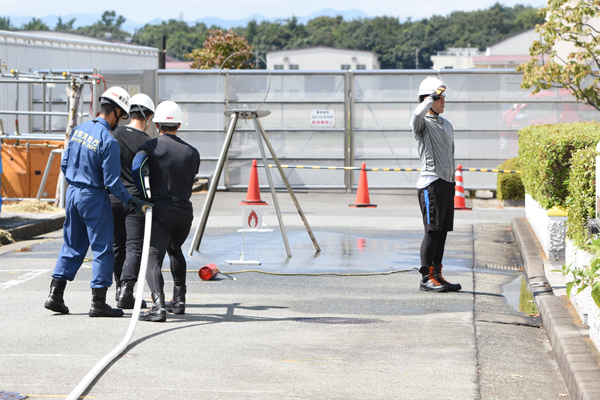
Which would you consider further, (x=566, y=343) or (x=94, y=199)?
(x=94, y=199)

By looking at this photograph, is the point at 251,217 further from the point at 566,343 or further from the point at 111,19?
the point at 111,19

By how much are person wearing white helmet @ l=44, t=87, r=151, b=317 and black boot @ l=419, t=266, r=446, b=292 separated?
303cm

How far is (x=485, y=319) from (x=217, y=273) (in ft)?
10.6

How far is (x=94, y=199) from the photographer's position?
7.18 meters

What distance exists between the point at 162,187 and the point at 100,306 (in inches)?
44.4

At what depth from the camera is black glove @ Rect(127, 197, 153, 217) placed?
7.14 meters

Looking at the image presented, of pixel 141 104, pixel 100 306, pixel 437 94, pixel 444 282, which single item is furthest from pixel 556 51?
pixel 100 306

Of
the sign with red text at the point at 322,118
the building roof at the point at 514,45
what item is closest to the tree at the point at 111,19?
the building roof at the point at 514,45

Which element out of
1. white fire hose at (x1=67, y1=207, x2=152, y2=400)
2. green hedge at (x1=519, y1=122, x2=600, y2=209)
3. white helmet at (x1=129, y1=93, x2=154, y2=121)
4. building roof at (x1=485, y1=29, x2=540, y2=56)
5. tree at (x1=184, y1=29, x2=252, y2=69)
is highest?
building roof at (x1=485, y1=29, x2=540, y2=56)

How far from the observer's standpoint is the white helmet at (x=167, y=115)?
7.46 m

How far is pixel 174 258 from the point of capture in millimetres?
7621

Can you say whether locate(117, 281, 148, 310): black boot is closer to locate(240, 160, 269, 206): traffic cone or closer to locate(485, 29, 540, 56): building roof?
locate(240, 160, 269, 206): traffic cone

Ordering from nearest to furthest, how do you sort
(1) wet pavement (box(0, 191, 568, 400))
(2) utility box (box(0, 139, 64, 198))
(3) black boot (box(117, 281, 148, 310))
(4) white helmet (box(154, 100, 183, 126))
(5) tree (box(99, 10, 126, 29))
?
(1) wet pavement (box(0, 191, 568, 400)), (4) white helmet (box(154, 100, 183, 126)), (3) black boot (box(117, 281, 148, 310)), (2) utility box (box(0, 139, 64, 198)), (5) tree (box(99, 10, 126, 29))

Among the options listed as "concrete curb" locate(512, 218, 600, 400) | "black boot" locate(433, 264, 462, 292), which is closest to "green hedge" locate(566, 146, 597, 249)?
"concrete curb" locate(512, 218, 600, 400)
